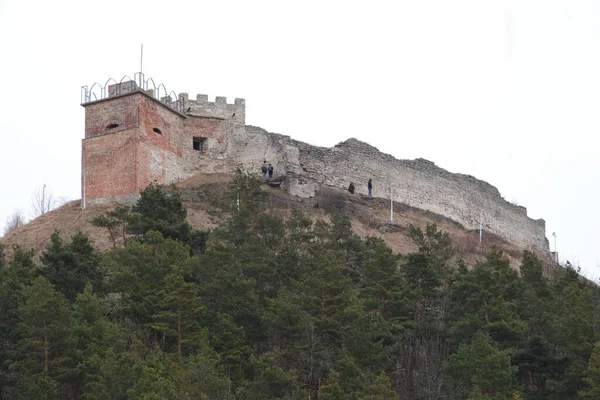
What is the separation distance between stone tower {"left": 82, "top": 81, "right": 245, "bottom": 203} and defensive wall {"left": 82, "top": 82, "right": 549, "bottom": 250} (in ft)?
0.12

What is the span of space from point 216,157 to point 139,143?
4.57m

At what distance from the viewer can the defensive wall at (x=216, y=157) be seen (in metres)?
38.6

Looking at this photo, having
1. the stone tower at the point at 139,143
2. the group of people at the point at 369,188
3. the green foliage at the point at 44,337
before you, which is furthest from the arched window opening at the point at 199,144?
the green foliage at the point at 44,337

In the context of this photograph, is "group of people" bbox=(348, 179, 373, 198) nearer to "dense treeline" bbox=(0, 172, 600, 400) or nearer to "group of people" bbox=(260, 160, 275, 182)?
"group of people" bbox=(260, 160, 275, 182)

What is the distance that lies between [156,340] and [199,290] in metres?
2.01

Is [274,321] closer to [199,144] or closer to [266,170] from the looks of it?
[266,170]

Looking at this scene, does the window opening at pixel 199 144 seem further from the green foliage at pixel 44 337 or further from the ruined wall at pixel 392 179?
the green foliage at pixel 44 337

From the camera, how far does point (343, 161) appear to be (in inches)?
1768

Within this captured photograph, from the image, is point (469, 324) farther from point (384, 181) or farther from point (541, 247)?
point (541, 247)

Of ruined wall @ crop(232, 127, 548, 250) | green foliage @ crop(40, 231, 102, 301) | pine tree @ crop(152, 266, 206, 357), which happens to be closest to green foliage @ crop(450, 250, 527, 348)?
pine tree @ crop(152, 266, 206, 357)

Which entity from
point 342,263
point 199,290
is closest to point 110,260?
point 199,290

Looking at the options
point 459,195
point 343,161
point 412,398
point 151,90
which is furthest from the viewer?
point 459,195

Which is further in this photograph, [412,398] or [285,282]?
[285,282]

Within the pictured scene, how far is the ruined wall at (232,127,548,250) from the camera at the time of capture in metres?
42.4
